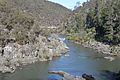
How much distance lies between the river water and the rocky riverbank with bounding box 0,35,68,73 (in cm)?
214

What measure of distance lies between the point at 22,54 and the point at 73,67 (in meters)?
13.7

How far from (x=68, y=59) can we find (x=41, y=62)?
8989mm

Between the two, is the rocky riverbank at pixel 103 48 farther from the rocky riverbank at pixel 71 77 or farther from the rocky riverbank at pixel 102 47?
the rocky riverbank at pixel 71 77

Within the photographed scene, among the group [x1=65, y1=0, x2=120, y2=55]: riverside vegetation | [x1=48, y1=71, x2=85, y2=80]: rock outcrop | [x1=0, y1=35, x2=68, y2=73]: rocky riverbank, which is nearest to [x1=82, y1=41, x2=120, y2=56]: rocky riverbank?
[x1=65, y1=0, x2=120, y2=55]: riverside vegetation

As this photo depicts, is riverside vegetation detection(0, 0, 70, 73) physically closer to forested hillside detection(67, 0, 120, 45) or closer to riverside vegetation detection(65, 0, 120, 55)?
riverside vegetation detection(65, 0, 120, 55)

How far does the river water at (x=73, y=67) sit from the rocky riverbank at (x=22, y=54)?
214 cm

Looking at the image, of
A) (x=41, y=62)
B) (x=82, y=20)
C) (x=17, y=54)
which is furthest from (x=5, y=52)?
(x=82, y=20)

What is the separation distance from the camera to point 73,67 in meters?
62.8

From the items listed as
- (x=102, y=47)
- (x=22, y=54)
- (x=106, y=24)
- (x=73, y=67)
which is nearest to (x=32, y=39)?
(x=22, y=54)

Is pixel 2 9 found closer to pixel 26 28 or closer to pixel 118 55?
pixel 26 28

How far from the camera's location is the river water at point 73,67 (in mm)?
53781

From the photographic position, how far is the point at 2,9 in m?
77.0

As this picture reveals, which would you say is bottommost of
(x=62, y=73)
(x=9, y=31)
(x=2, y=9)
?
(x=62, y=73)

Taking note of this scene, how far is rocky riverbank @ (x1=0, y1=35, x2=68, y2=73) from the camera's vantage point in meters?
59.2
